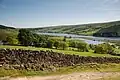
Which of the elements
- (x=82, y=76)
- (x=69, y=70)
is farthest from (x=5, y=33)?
(x=82, y=76)

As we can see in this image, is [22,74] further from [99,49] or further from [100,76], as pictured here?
[99,49]

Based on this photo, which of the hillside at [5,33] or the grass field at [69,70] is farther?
the hillside at [5,33]

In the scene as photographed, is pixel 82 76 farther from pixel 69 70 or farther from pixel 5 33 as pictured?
pixel 5 33

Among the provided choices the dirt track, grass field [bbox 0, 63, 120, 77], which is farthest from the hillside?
the dirt track

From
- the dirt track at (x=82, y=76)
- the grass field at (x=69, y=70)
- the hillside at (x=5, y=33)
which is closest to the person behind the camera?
the dirt track at (x=82, y=76)

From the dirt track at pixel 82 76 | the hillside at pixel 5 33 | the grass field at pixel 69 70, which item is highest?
Result: the hillside at pixel 5 33

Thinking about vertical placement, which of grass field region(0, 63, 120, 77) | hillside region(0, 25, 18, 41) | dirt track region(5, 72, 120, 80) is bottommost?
dirt track region(5, 72, 120, 80)

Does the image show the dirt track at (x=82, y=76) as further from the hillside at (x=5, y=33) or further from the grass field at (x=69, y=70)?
the hillside at (x=5, y=33)

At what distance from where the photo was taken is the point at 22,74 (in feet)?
123

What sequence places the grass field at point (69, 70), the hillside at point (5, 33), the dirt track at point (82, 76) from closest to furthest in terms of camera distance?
the dirt track at point (82, 76)
the grass field at point (69, 70)
the hillside at point (5, 33)

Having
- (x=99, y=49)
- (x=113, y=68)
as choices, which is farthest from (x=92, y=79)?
(x=99, y=49)

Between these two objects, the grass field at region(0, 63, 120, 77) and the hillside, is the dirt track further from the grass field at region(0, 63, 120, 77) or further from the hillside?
the hillside

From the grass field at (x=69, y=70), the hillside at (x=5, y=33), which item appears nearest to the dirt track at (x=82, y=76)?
the grass field at (x=69, y=70)

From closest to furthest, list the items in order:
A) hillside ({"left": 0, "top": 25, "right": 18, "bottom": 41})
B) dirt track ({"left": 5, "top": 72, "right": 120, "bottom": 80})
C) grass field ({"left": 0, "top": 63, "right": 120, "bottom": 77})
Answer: dirt track ({"left": 5, "top": 72, "right": 120, "bottom": 80}) < grass field ({"left": 0, "top": 63, "right": 120, "bottom": 77}) < hillside ({"left": 0, "top": 25, "right": 18, "bottom": 41})
